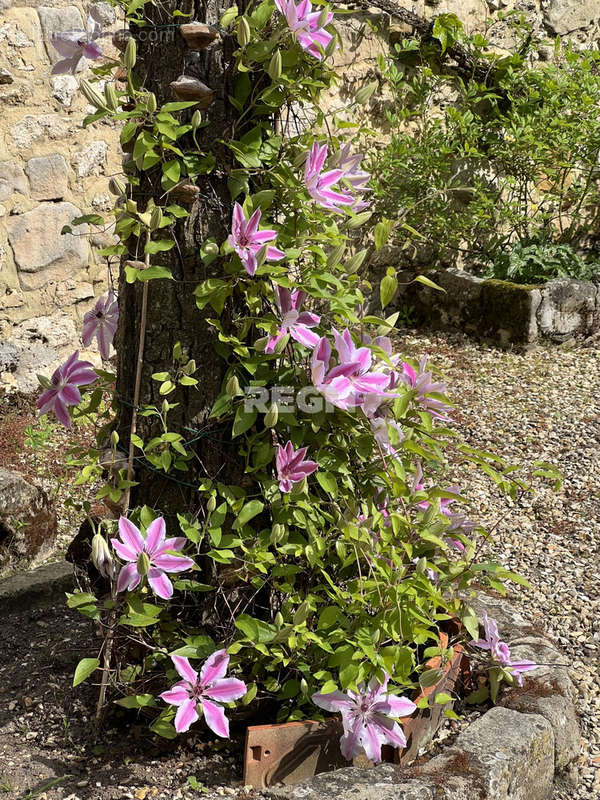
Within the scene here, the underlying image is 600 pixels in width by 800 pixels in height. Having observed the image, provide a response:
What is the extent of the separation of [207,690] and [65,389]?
711mm

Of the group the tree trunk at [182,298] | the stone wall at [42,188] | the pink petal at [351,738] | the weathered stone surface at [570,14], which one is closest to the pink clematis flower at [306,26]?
the tree trunk at [182,298]

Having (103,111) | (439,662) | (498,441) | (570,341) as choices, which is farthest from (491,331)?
(103,111)

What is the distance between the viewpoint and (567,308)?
554 cm

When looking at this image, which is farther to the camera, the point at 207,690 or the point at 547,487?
the point at 547,487

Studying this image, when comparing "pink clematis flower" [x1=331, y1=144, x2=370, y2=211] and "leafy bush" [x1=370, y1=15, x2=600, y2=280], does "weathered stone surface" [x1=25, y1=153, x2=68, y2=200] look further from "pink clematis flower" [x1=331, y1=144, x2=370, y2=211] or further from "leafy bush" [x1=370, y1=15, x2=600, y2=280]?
"pink clematis flower" [x1=331, y1=144, x2=370, y2=211]

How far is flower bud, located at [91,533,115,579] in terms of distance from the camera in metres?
1.76

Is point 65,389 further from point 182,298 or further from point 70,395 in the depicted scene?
point 182,298

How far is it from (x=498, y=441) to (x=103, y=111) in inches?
117

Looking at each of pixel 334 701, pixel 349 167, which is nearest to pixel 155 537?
pixel 334 701

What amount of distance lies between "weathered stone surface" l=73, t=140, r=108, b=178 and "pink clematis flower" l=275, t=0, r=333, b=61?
9.71 ft

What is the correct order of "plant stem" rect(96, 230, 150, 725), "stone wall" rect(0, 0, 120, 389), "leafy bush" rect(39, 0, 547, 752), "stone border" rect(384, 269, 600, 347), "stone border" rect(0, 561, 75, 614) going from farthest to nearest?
"stone border" rect(384, 269, 600, 347) < "stone wall" rect(0, 0, 120, 389) < "stone border" rect(0, 561, 75, 614) < "plant stem" rect(96, 230, 150, 725) < "leafy bush" rect(39, 0, 547, 752)

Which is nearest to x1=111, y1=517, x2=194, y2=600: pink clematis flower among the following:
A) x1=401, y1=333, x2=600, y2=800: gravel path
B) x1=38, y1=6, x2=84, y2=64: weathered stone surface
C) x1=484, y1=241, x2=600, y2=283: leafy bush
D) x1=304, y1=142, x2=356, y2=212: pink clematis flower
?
x1=304, y1=142, x2=356, y2=212: pink clematis flower

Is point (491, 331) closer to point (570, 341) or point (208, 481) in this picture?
point (570, 341)

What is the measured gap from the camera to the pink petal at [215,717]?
1680 mm
